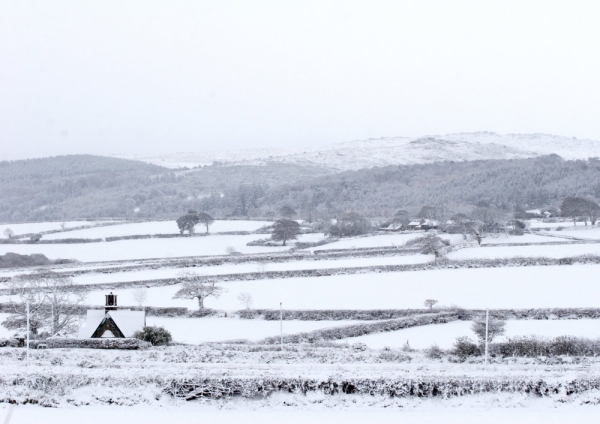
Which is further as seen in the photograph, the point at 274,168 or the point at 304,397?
the point at 274,168

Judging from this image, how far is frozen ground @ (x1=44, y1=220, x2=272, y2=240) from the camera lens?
6906 centimetres

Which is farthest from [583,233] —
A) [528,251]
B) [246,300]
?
[246,300]

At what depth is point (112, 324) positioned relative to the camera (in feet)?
69.0

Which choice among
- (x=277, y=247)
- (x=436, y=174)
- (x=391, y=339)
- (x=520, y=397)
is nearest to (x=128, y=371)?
(x=520, y=397)

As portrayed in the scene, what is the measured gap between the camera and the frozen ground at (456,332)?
22688 mm

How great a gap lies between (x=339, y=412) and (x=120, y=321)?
31.0 ft

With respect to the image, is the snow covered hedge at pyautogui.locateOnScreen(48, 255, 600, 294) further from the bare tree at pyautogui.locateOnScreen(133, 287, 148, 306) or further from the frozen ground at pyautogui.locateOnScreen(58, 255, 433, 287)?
the bare tree at pyautogui.locateOnScreen(133, 287, 148, 306)

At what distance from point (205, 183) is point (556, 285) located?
12801 centimetres

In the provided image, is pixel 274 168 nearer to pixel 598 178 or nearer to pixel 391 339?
pixel 598 178

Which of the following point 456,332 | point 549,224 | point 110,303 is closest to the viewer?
point 110,303

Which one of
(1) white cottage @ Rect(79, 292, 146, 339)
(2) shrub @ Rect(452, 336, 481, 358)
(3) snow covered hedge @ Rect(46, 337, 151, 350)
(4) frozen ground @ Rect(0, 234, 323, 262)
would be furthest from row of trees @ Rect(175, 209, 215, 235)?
(2) shrub @ Rect(452, 336, 481, 358)

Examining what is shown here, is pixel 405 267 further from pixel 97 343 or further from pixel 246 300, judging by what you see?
pixel 97 343

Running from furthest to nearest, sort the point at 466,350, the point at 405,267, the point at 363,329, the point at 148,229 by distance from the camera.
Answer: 1. the point at 148,229
2. the point at 405,267
3. the point at 363,329
4. the point at 466,350

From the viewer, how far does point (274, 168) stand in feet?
626
